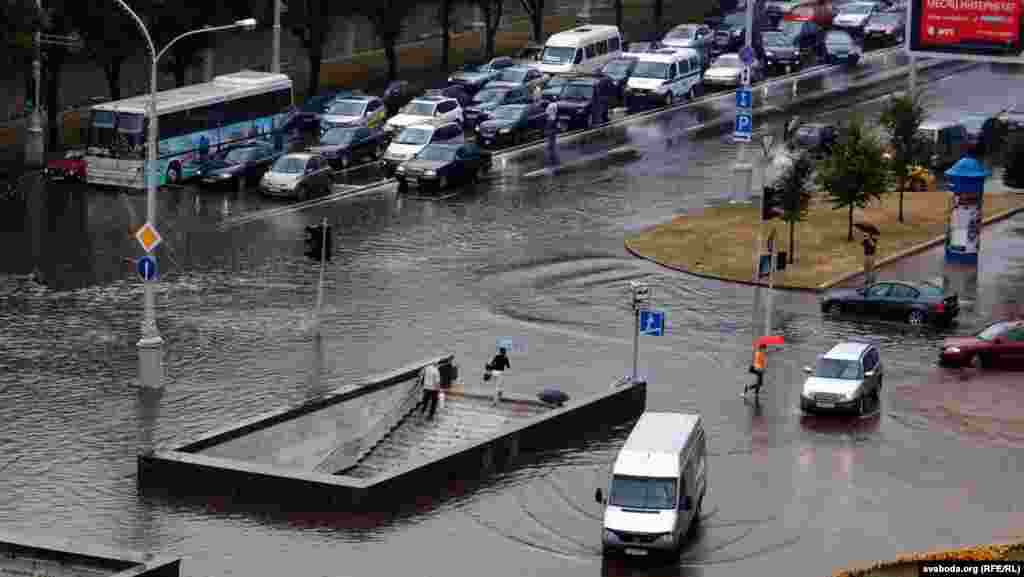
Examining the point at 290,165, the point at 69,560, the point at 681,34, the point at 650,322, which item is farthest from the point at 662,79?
the point at 69,560

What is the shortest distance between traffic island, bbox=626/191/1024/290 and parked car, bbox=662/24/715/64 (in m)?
24.8

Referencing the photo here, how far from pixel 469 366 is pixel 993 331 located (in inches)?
527

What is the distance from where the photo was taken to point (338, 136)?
7431 cm

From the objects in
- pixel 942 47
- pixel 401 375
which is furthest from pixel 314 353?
pixel 942 47

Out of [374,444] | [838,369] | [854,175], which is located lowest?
[374,444]

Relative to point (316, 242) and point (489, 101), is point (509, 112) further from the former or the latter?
point (316, 242)

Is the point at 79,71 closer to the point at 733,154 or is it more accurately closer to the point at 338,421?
the point at 733,154

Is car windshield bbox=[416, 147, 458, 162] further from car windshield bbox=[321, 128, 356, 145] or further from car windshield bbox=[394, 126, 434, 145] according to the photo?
car windshield bbox=[321, 128, 356, 145]

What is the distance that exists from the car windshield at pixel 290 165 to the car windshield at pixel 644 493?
35417 millimetres

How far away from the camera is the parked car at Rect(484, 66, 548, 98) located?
278 feet

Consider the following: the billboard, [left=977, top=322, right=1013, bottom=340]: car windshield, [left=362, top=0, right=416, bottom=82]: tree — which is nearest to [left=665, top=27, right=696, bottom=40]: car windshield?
[left=362, top=0, right=416, bottom=82]: tree

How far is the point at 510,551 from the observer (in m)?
35.1

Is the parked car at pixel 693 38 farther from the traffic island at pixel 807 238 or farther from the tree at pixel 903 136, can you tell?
the traffic island at pixel 807 238

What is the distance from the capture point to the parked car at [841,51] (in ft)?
314
